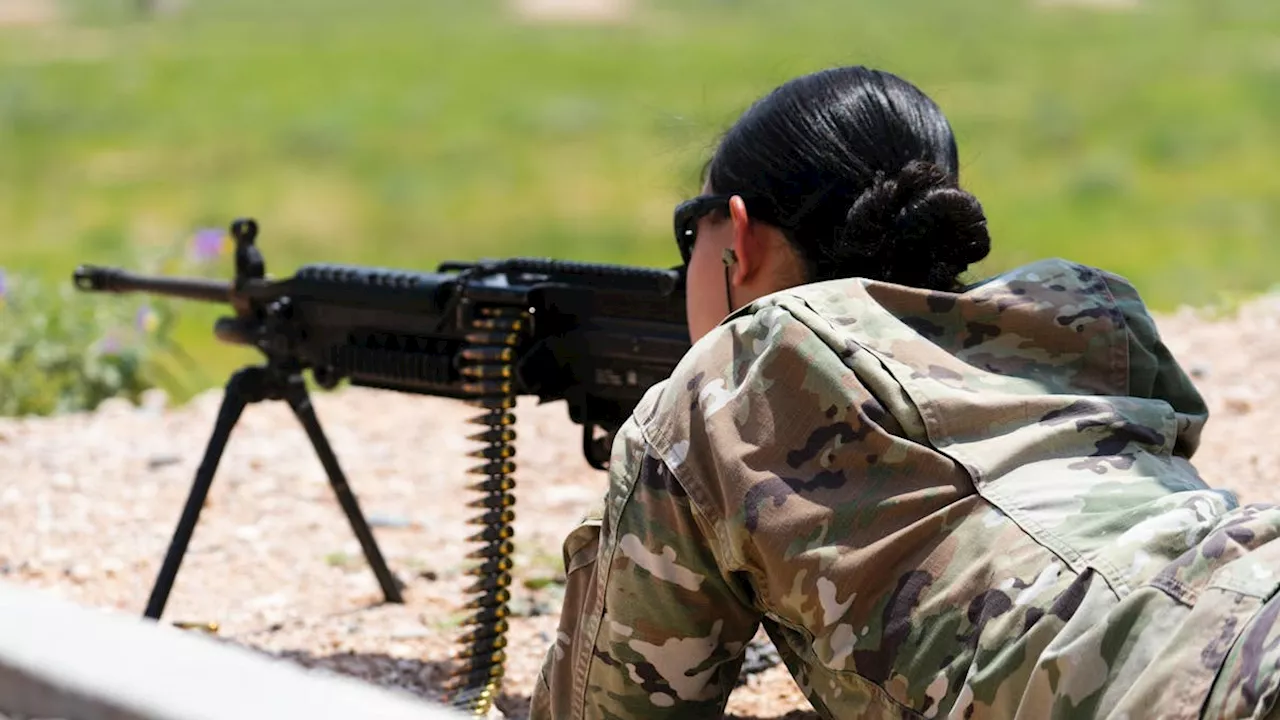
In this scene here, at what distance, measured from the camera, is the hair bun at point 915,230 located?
8.41ft

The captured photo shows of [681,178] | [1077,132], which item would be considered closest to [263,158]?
[1077,132]

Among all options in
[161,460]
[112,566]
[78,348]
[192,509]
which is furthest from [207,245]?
[192,509]

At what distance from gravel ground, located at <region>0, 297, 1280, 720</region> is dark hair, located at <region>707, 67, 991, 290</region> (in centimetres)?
131

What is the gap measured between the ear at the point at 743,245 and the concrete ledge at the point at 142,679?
3.22 ft

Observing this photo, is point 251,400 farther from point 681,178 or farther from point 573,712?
point 573,712

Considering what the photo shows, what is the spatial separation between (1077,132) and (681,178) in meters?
18.8

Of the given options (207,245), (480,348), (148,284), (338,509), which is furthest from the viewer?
(207,245)

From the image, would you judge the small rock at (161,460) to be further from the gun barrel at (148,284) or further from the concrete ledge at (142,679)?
the concrete ledge at (142,679)

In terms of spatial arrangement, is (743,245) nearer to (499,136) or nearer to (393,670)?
(393,670)

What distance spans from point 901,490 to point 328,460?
2361 mm

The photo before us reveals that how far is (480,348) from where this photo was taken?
3674mm

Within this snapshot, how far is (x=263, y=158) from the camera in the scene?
21.7 meters

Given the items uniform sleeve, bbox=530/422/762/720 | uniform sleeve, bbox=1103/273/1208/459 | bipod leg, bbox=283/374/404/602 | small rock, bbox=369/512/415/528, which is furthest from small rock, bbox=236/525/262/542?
uniform sleeve, bbox=1103/273/1208/459

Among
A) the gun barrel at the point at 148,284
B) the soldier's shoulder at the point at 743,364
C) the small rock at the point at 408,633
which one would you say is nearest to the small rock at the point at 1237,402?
the small rock at the point at 408,633
